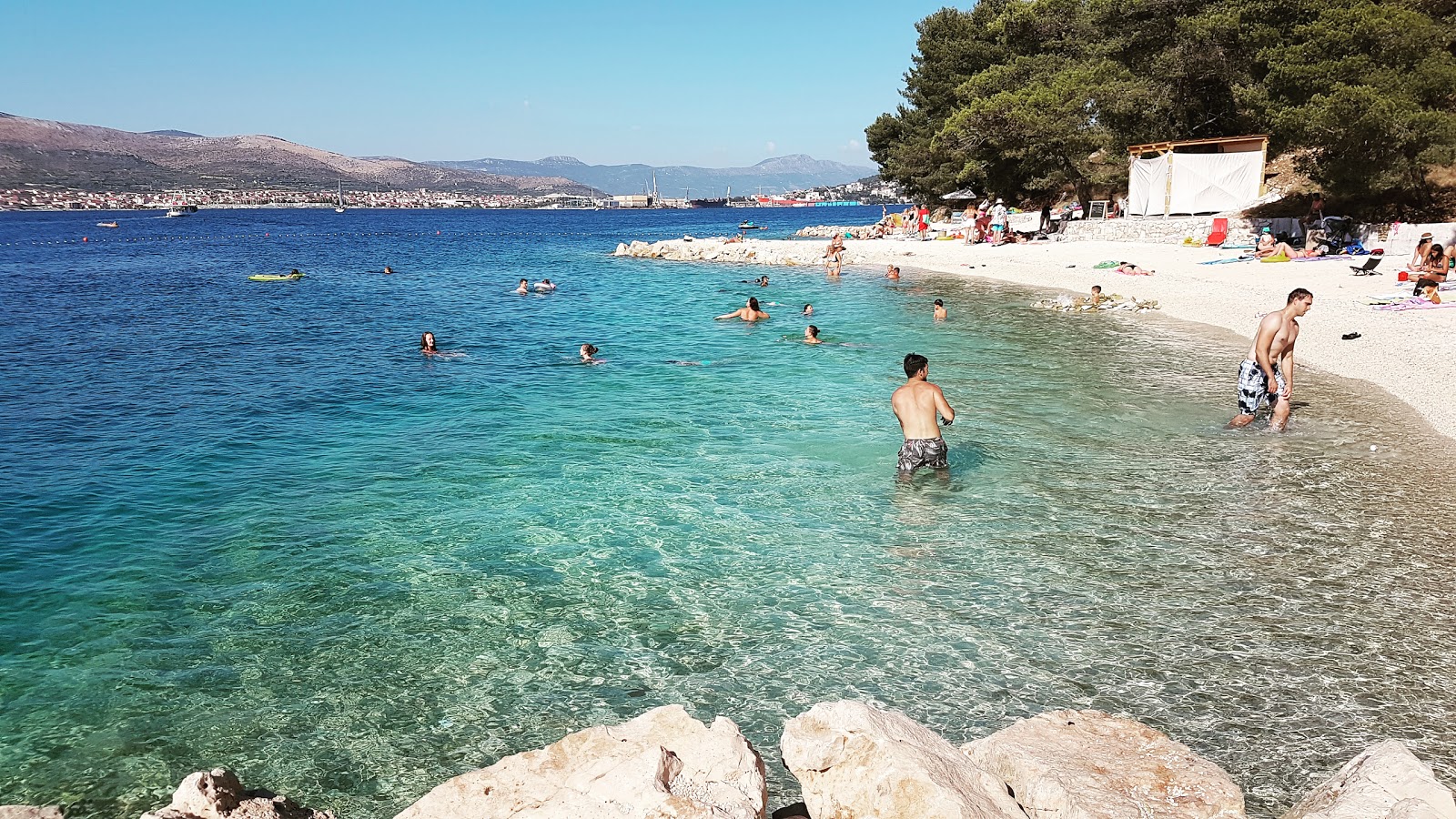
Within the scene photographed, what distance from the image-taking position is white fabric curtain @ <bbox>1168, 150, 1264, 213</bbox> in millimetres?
34750

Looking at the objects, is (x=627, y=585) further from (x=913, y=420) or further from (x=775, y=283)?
(x=775, y=283)

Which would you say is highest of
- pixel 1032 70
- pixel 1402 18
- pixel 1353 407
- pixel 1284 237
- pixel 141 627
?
pixel 1032 70

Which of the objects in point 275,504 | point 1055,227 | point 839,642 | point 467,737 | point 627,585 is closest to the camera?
point 467,737

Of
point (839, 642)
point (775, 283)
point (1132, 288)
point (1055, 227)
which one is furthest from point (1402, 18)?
point (839, 642)

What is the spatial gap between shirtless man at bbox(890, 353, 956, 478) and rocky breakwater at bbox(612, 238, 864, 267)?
32.0 metres

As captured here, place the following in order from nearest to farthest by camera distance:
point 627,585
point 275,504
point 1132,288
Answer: point 627,585
point 275,504
point 1132,288

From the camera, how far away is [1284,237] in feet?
99.6

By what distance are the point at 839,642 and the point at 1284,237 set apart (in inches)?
1206

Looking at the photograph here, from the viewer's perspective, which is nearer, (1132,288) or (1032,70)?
(1132,288)

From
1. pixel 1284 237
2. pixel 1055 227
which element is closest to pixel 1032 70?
pixel 1055 227

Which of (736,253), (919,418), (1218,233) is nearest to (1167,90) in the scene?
(1218,233)

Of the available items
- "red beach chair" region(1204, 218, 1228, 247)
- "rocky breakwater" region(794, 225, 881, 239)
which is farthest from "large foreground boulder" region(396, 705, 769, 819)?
"rocky breakwater" region(794, 225, 881, 239)

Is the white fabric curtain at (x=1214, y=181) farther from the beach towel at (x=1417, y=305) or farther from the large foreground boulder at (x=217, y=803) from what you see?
the large foreground boulder at (x=217, y=803)

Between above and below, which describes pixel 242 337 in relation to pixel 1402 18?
below
